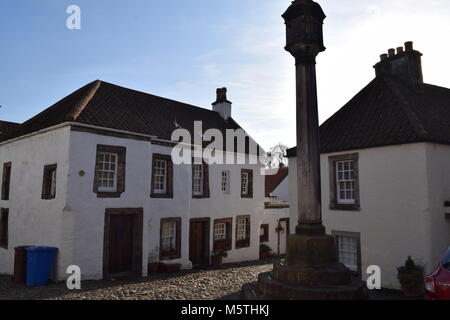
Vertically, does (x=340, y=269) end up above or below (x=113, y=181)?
below

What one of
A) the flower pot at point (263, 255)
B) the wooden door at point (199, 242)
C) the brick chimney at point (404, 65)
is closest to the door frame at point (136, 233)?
the wooden door at point (199, 242)

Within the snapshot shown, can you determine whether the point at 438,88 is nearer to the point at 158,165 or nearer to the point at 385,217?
the point at 385,217

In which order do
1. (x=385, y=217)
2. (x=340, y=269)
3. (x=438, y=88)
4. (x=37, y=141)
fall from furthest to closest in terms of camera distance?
(x=438, y=88), (x=37, y=141), (x=385, y=217), (x=340, y=269)

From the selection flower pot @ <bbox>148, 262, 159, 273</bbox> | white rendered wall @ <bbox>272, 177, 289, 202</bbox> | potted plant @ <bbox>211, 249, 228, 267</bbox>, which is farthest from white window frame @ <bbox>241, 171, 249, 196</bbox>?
white rendered wall @ <bbox>272, 177, 289, 202</bbox>

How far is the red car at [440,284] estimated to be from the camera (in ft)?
19.3

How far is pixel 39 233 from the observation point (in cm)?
1264

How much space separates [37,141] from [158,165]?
5.11 meters

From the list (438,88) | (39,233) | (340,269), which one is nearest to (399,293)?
(340,269)

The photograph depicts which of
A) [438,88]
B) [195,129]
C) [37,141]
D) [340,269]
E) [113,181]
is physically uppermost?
[438,88]

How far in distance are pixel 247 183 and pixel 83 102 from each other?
34.7ft

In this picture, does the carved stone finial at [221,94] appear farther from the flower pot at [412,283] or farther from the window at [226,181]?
the flower pot at [412,283]

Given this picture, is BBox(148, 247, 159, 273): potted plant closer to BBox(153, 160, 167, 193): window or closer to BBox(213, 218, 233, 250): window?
BBox(153, 160, 167, 193): window

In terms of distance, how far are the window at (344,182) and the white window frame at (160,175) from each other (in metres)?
7.47

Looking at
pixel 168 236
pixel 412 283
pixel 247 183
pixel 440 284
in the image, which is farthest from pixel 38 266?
pixel 412 283
